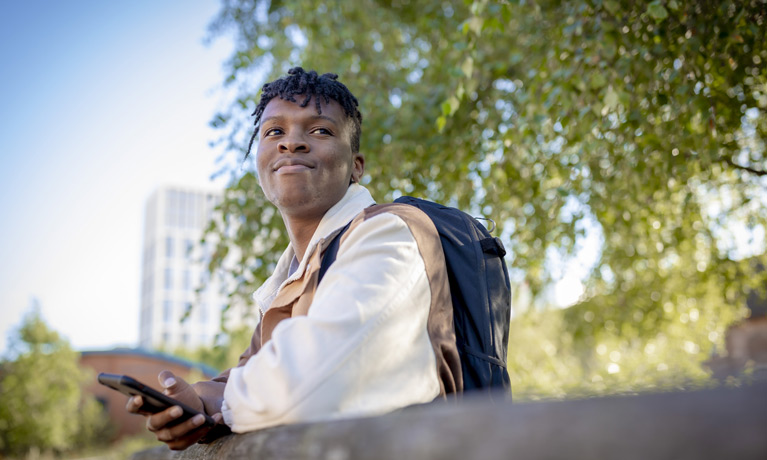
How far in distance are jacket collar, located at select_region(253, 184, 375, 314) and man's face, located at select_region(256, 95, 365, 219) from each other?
0.27 ft

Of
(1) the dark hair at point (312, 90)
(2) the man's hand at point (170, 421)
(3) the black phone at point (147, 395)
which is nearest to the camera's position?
(3) the black phone at point (147, 395)

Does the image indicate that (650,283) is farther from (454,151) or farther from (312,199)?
(312,199)

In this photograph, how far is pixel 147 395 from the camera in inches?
59.1

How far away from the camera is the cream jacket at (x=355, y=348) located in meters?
→ 1.34

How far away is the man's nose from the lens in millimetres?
2230

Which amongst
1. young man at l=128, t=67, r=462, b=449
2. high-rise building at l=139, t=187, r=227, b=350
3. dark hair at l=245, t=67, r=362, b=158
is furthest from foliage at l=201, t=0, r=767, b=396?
high-rise building at l=139, t=187, r=227, b=350

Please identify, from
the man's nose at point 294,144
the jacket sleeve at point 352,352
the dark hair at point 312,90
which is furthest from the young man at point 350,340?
the dark hair at point 312,90

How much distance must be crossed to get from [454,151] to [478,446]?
15.9 feet

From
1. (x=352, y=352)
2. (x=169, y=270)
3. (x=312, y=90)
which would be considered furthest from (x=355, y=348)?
(x=169, y=270)

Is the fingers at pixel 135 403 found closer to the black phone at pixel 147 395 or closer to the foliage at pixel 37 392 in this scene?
the black phone at pixel 147 395

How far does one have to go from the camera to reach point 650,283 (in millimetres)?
8297

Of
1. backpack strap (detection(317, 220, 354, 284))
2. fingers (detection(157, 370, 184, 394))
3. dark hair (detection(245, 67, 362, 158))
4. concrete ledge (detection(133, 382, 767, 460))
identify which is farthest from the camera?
dark hair (detection(245, 67, 362, 158))

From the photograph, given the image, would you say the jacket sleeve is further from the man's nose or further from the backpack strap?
the man's nose

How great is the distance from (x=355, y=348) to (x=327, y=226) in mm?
745
